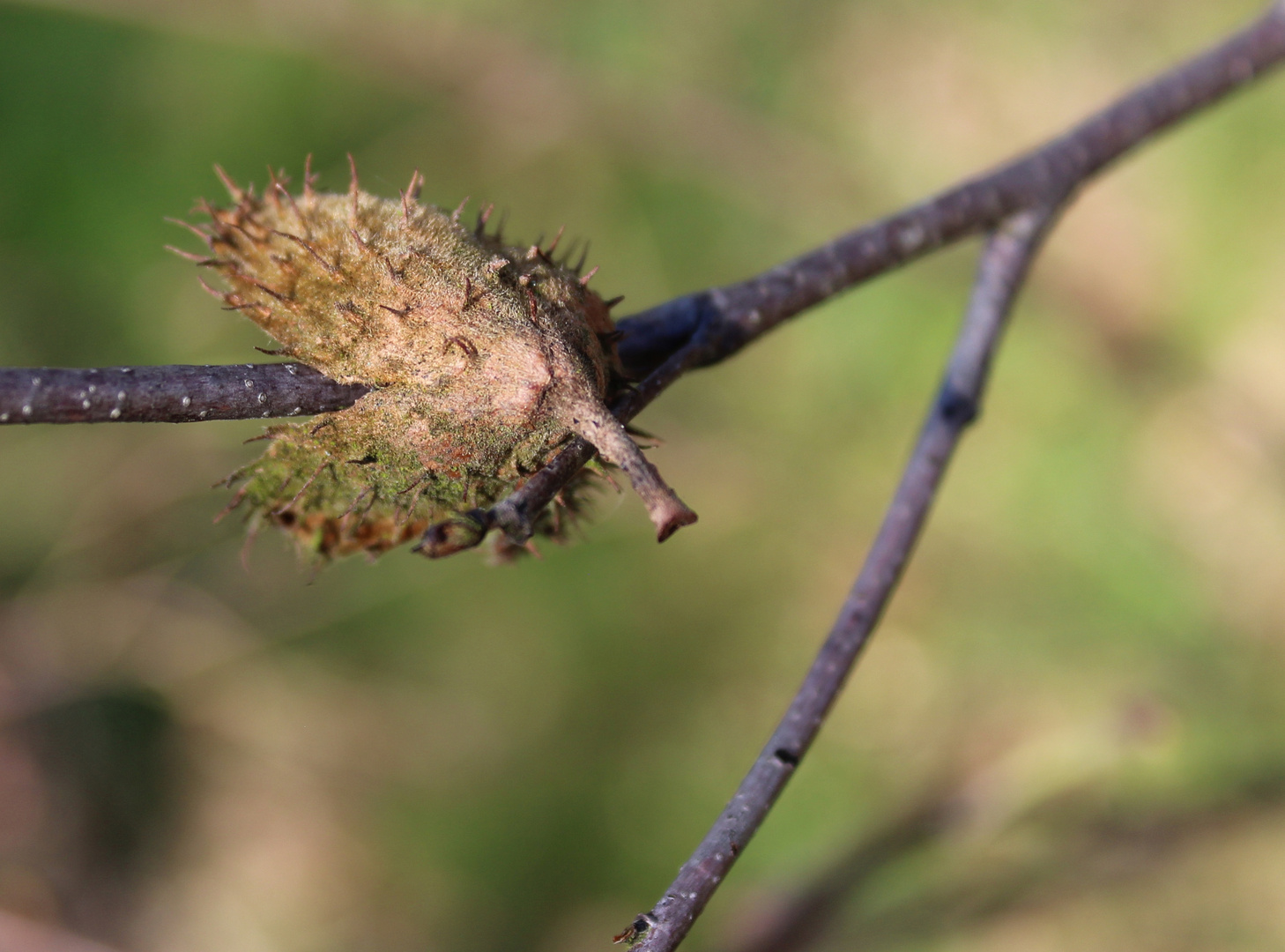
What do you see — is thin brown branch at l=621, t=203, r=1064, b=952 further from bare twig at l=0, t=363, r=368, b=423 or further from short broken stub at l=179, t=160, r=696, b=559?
bare twig at l=0, t=363, r=368, b=423

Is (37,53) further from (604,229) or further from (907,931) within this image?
(907,931)

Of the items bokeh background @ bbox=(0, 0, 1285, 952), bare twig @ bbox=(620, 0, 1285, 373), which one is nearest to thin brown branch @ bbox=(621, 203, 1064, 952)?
bare twig @ bbox=(620, 0, 1285, 373)

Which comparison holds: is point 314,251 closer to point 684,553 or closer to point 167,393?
point 167,393

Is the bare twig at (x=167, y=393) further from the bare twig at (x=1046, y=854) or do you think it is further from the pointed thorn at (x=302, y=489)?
the bare twig at (x=1046, y=854)

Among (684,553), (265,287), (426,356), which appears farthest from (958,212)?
(684,553)

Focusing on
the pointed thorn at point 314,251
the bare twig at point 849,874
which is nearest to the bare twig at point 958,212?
the pointed thorn at point 314,251

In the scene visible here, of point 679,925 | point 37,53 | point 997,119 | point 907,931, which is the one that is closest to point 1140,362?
point 997,119

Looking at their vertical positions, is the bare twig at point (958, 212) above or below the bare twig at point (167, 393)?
above
